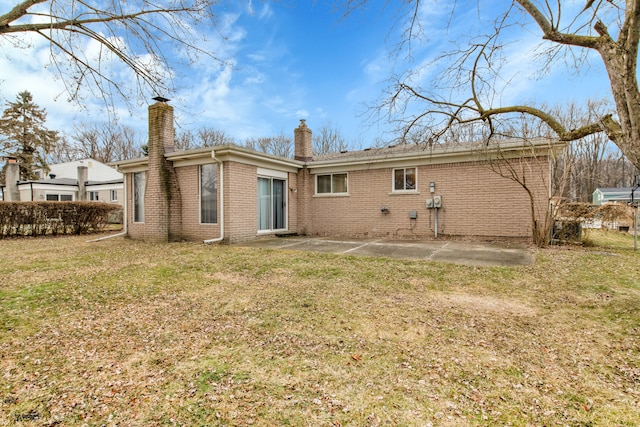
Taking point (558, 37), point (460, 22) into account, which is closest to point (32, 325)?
point (558, 37)

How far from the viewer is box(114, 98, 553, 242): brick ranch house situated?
9.52 metres

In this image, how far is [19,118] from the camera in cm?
2812

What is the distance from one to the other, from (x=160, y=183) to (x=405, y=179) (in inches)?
316

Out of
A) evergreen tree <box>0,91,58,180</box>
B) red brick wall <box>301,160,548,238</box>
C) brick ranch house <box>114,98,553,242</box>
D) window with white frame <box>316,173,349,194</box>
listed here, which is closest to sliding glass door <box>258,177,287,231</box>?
brick ranch house <box>114,98,553,242</box>

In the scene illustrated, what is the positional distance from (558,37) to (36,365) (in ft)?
20.9

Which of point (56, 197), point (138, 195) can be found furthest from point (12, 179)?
point (138, 195)

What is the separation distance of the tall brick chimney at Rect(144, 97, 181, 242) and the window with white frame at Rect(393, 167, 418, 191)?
24.2 ft

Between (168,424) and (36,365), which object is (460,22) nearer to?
(168,424)

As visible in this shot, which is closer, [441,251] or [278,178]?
[441,251]

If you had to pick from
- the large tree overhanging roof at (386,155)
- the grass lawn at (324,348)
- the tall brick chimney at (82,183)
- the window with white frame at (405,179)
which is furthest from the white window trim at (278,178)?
the tall brick chimney at (82,183)

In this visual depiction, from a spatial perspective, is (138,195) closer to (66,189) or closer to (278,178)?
(278,178)

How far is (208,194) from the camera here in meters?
10.1

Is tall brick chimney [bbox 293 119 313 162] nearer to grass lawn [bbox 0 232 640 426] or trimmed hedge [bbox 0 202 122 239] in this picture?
grass lawn [bbox 0 232 640 426]

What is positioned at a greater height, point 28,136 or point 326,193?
point 28,136
